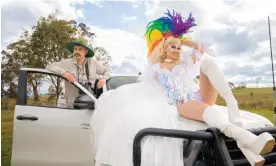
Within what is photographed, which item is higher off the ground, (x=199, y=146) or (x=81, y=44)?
(x=81, y=44)

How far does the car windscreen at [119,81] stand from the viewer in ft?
15.3

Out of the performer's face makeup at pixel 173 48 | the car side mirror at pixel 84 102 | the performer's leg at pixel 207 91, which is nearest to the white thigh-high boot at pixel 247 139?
the performer's leg at pixel 207 91

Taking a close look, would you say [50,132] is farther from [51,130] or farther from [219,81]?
[219,81]

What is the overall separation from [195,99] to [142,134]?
0.72 metres

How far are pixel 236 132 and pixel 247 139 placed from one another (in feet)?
0.29

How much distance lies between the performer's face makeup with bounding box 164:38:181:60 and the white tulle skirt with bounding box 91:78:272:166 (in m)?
0.31

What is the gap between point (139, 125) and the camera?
2975 millimetres

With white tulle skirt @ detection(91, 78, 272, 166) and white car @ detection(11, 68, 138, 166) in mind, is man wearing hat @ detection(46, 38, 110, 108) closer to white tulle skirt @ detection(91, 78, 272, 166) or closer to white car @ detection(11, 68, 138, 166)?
white car @ detection(11, 68, 138, 166)

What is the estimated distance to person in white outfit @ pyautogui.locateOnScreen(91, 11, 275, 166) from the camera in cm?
281

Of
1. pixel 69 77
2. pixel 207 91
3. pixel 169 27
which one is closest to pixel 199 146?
pixel 207 91

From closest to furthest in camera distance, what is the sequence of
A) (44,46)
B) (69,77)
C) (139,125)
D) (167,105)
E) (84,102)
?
(139,125) → (167,105) → (84,102) → (69,77) → (44,46)

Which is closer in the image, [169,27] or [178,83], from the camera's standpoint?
[178,83]

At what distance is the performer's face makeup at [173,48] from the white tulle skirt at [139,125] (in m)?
0.31

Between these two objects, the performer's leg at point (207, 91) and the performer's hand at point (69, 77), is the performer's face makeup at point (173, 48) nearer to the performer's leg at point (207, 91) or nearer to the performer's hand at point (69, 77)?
the performer's leg at point (207, 91)
